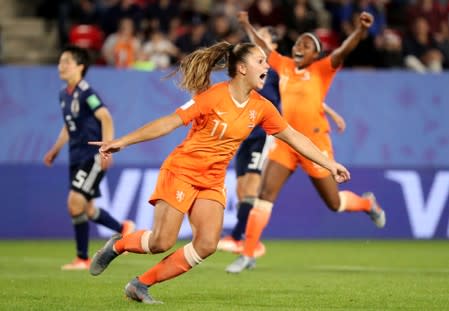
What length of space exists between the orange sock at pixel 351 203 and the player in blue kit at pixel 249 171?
1.22 m

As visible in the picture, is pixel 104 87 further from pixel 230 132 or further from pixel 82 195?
pixel 230 132

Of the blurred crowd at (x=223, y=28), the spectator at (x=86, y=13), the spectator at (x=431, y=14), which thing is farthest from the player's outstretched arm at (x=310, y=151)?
the spectator at (x=431, y=14)

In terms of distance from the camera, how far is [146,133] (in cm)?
816

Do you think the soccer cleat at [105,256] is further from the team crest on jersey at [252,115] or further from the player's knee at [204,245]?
the team crest on jersey at [252,115]

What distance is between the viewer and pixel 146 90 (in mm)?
17109

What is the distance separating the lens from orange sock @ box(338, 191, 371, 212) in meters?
12.3

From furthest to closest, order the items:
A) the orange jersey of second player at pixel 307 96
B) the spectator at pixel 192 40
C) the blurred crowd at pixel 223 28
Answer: the spectator at pixel 192 40 < the blurred crowd at pixel 223 28 < the orange jersey of second player at pixel 307 96

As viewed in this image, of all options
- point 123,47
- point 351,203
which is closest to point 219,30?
point 123,47

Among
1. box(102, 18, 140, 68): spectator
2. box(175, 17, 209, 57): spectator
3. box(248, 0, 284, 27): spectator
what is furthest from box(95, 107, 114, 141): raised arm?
box(248, 0, 284, 27): spectator

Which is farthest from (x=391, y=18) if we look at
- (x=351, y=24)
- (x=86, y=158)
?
(x=86, y=158)

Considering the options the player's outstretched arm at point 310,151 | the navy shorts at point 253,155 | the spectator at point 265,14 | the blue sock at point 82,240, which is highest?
the player's outstretched arm at point 310,151

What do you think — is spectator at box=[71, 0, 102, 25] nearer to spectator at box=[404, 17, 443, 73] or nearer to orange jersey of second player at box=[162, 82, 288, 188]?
spectator at box=[404, 17, 443, 73]

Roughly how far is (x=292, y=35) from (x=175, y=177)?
36.1ft

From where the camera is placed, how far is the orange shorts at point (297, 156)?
11766 millimetres
